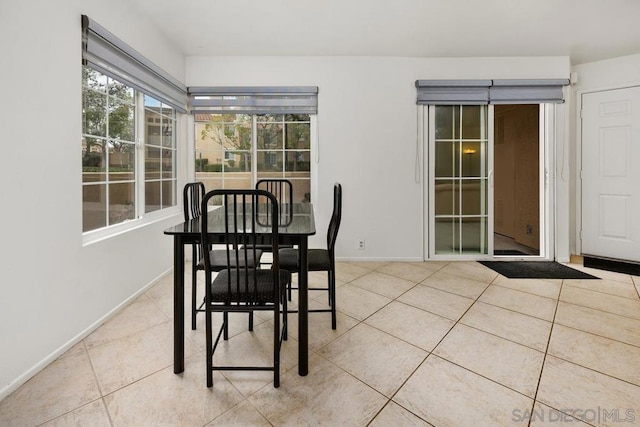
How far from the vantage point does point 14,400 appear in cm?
143

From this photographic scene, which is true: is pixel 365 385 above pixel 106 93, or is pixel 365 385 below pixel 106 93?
below

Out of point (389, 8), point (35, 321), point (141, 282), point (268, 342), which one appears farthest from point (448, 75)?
point (35, 321)

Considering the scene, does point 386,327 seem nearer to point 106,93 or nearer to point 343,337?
point 343,337

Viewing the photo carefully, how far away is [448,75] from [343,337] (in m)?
3.27

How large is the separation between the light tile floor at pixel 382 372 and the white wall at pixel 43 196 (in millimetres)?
176

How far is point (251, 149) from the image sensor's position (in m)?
3.84

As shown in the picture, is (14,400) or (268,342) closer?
(14,400)

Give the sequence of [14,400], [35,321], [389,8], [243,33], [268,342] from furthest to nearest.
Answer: [243,33], [389,8], [268,342], [35,321], [14,400]

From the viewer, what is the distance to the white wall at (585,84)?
11.7ft

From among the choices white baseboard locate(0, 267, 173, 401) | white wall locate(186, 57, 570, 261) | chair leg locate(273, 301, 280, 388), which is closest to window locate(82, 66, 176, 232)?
white baseboard locate(0, 267, 173, 401)

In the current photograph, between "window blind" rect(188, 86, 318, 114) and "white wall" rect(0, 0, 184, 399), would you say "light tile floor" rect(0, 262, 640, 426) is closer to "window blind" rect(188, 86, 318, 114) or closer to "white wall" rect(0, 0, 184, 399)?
"white wall" rect(0, 0, 184, 399)

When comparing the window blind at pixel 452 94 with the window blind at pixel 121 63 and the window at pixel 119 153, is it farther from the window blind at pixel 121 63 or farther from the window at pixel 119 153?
the window at pixel 119 153

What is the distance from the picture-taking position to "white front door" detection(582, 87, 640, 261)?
357 centimetres

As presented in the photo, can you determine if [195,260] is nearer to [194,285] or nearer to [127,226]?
[194,285]
